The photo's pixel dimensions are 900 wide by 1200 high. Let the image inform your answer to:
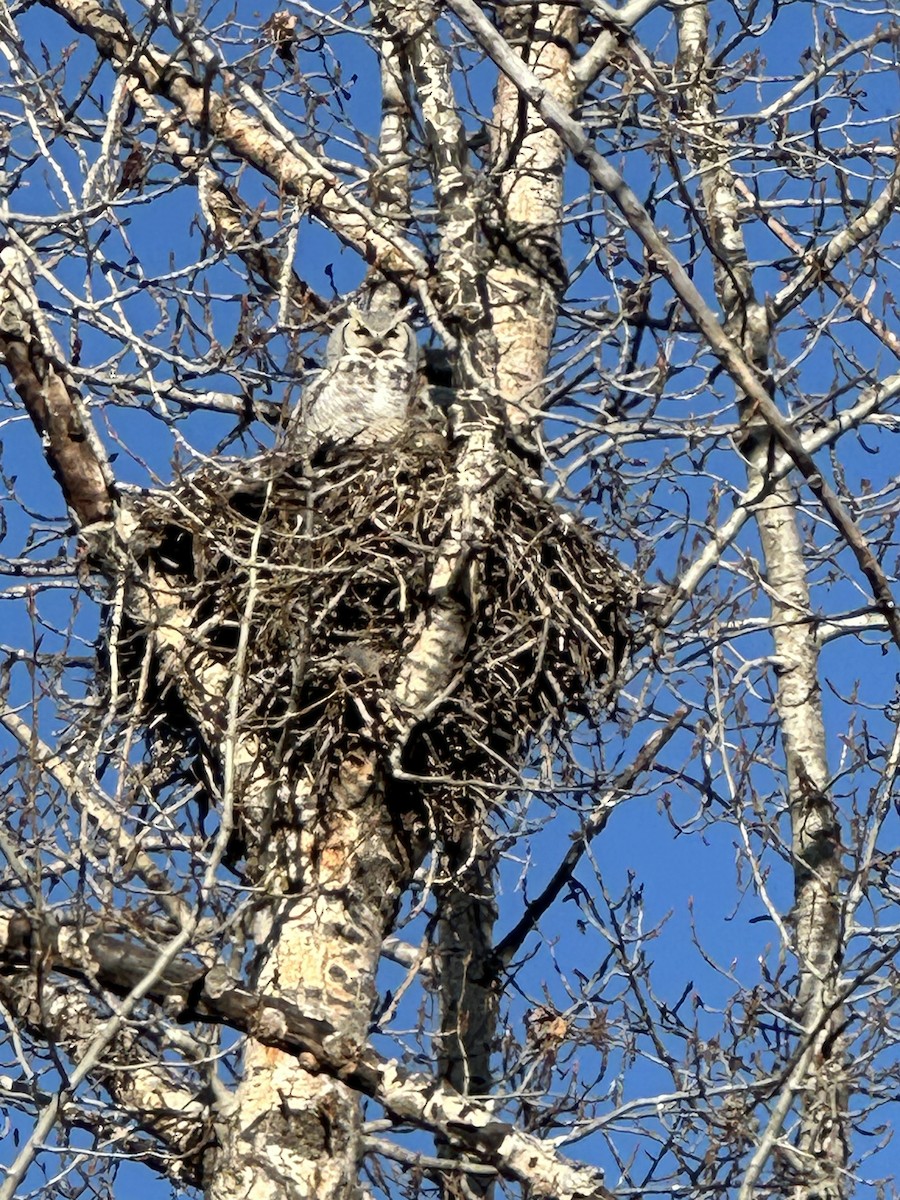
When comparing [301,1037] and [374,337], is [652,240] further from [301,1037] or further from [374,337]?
[374,337]

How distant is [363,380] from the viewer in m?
7.21

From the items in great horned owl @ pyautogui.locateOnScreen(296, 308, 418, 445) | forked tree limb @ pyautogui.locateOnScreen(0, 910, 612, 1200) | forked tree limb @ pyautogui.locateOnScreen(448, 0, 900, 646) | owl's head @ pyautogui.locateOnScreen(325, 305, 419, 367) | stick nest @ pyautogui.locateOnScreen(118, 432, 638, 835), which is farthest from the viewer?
owl's head @ pyautogui.locateOnScreen(325, 305, 419, 367)

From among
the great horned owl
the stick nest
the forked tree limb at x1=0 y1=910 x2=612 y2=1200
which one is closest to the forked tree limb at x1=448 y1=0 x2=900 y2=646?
the stick nest

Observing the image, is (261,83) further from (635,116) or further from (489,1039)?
(489,1039)

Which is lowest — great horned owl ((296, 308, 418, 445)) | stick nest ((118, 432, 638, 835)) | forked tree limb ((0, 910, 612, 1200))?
forked tree limb ((0, 910, 612, 1200))

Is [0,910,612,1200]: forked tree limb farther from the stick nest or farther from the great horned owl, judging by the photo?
the great horned owl

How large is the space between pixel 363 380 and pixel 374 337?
223mm

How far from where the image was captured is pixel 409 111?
7309 millimetres

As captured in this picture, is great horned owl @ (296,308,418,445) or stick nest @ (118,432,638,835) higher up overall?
great horned owl @ (296,308,418,445)

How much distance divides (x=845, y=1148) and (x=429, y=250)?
3671 millimetres

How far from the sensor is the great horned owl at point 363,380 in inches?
282

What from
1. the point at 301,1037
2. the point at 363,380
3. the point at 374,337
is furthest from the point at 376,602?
the point at 374,337

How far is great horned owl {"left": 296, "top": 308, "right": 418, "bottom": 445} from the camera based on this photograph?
23.5ft

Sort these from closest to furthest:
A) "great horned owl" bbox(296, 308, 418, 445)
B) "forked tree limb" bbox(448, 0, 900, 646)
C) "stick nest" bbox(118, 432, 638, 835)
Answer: "forked tree limb" bbox(448, 0, 900, 646), "stick nest" bbox(118, 432, 638, 835), "great horned owl" bbox(296, 308, 418, 445)
